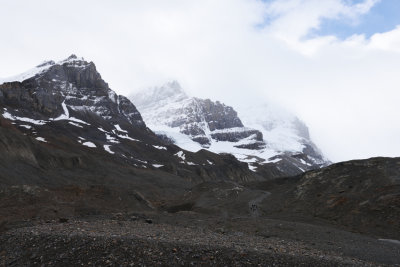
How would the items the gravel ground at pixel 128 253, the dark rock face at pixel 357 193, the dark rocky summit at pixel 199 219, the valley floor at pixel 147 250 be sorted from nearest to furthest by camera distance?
the gravel ground at pixel 128 253, the valley floor at pixel 147 250, the dark rocky summit at pixel 199 219, the dark rock face at pixel 357 193

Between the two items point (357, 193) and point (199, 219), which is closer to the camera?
point (199, 219)

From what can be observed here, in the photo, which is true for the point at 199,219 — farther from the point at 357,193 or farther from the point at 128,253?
the point at 357,193

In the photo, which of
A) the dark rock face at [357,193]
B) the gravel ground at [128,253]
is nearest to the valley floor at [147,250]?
the gravel ground at [128,253]

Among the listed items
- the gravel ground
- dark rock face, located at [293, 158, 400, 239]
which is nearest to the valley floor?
the gravel ground

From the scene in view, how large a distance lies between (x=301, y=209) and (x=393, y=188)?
10.3 m

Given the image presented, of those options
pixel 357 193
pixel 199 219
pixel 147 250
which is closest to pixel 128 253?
pixel 147 250

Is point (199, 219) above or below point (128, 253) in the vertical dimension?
above

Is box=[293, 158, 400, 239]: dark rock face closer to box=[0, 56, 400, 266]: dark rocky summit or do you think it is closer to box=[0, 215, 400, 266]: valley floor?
box=[0, 56, 400, 266]: dark rocky summit

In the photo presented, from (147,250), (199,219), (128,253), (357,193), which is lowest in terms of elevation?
(128,253)

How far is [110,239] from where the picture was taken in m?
17.8

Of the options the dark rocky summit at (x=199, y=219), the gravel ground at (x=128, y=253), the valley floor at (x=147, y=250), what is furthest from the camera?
the dark rocky summit at (x=199, y=219)

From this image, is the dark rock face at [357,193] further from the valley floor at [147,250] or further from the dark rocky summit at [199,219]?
the valley floor at [147,250]

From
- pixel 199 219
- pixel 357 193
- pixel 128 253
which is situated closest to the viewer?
pixel 128 253

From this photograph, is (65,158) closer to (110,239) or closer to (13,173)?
(13,173)
